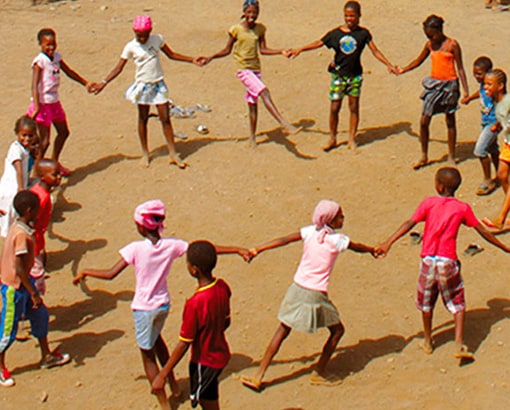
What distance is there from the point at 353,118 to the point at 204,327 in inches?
214

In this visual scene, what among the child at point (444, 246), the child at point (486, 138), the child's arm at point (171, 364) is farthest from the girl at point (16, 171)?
the child at point (486, 138)

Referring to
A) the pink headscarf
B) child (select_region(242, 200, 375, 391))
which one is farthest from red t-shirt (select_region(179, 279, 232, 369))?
the pink headscarf

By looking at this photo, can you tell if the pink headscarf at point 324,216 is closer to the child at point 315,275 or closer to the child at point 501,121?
the child at point 315,275

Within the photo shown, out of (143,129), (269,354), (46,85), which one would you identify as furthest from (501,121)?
(46,85)

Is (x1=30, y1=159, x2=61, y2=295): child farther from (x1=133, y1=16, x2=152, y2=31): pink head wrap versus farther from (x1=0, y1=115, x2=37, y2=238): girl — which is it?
(x1=133, y1=16, x2=152, y2=31): pink head wrap

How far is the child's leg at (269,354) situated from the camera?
23.6 feet

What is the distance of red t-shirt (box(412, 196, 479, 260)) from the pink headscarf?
811mm

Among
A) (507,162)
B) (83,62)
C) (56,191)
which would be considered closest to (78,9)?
(83,62)

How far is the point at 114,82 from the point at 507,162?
6.21 m

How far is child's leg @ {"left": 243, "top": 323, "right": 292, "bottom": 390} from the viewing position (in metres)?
7.19

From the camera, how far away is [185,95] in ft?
42.9

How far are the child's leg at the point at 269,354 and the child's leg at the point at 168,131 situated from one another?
4.14m

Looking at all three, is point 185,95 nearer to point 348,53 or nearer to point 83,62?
point 83,62

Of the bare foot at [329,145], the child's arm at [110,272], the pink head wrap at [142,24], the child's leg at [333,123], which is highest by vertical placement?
the pink head wrap at [142,24]
